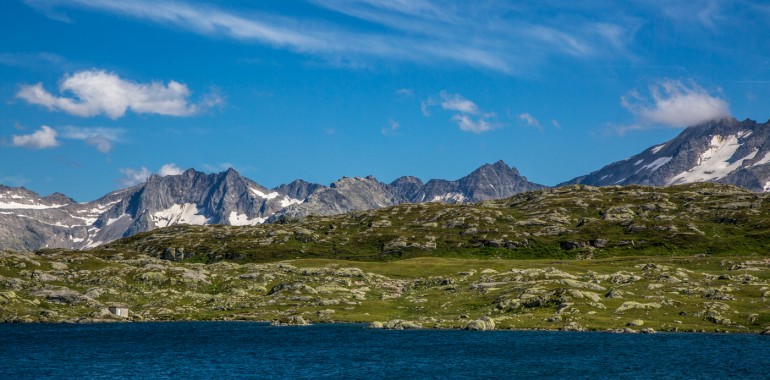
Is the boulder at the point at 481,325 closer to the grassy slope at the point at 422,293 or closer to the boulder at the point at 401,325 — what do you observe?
the grassy slope at the point at 422,293

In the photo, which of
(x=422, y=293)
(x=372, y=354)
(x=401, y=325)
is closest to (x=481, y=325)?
(x=401, y=325)

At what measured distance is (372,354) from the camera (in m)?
100

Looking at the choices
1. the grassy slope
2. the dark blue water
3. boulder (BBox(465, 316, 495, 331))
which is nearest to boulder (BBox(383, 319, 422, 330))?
the grassy slope

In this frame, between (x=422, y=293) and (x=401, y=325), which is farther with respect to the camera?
(x=422, y=293)

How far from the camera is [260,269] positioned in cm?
19612

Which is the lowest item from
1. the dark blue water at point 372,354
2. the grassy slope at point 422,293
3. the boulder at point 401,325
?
the dark blue water at point 372,354

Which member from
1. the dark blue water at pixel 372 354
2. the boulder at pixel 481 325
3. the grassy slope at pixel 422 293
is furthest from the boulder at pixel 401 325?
the boulder at pixel 481 325

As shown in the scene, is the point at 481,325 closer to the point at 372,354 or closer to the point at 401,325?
the point at 401,325

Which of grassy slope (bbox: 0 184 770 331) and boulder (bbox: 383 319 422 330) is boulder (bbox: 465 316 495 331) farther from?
boulder (bbox: 383 319 422 330)

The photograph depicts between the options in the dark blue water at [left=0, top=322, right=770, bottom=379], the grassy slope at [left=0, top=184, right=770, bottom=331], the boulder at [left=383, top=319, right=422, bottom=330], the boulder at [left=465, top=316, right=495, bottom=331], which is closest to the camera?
the dark blue water at [left=0, top=322, right=770, bottom=379]

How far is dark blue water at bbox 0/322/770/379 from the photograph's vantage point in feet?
282

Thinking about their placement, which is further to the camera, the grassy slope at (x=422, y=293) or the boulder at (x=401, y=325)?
the boulder at (x=401, y=325)

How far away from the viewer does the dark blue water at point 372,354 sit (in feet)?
282

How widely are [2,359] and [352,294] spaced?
7856 centimetres
